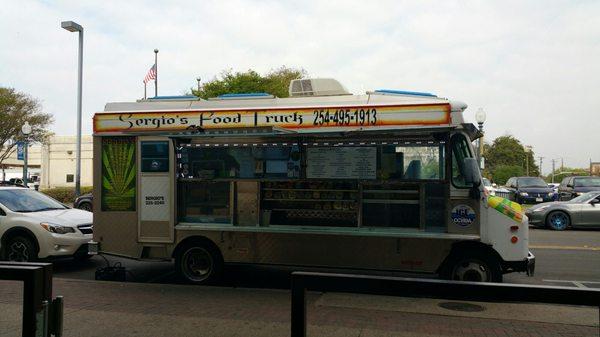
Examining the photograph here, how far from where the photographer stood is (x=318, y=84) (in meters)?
8.38

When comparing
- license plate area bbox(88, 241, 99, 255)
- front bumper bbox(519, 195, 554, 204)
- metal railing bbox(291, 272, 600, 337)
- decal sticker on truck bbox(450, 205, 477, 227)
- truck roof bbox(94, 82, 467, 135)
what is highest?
truck roof bbox(94, 82, 467, 135)

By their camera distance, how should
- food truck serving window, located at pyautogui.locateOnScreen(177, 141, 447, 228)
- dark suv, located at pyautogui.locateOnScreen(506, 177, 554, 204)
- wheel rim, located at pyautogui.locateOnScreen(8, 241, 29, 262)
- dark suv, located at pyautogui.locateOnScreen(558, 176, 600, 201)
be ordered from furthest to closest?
dark suv, located at pyautogui.locateOnScreen(506, 177, 554, 204) → dark suv, located at pyautogui.locateOnScreen(558, 176, 600, 201) → wheel rim, located at pyautogui.locateOnScreen(8, 241, 29, 262) → food truck serving window, located at pyautogui.locateOnScreen(177, 141, 447, 228)

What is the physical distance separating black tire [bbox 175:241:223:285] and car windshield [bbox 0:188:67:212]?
398cm

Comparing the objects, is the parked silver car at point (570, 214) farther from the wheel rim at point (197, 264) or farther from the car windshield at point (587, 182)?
the wheel rim at point (197, 264)

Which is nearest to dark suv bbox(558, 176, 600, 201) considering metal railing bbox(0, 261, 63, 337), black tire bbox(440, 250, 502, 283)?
black tire bbox(440, 250, 502, 283)

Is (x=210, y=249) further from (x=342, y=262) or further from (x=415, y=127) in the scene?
(x=415, y=127)

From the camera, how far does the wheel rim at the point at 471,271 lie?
7.27 m

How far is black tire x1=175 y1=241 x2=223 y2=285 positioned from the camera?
8266 millimetres

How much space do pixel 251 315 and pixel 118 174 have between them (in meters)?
3.73

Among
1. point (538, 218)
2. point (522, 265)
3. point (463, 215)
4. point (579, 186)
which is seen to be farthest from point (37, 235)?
point (579, 186)

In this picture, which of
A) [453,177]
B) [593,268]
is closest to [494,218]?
[453,177]

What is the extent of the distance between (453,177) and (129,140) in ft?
16.7

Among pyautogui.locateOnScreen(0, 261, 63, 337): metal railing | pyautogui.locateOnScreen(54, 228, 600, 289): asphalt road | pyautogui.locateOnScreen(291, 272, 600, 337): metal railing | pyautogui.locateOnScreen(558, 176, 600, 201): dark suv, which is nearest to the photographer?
pyautogui.locateOnScreen(291, 272, 600, 337): metal railing

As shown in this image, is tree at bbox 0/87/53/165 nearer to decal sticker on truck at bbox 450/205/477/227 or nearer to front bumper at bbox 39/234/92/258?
front bumper at bbox 39/234/92/258
